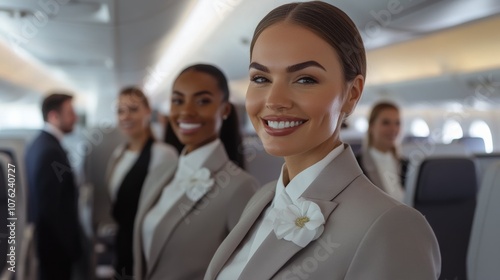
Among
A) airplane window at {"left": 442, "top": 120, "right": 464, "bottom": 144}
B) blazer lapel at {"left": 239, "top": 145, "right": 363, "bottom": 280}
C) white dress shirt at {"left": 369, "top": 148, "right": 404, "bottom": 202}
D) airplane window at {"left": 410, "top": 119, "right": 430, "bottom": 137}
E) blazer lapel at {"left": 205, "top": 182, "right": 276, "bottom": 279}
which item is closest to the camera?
blazer lapel at {"left": 239, "top": 145, "right": 363, "bottom": 280}

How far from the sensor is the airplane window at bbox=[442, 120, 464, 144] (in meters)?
6.80

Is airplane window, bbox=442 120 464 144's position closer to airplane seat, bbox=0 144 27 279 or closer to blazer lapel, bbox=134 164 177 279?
blazer lapel, bbox=134 164 177 279

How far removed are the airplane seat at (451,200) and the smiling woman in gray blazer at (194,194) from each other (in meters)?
0.56

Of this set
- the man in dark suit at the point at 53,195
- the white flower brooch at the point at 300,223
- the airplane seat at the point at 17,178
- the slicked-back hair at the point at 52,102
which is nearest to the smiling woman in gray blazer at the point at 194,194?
the airplane seat at the point at 17,178

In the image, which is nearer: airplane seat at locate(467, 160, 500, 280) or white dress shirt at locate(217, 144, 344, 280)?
white dress shirt at locate(217, 144, 344, 280)

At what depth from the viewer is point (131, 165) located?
2.53 meters

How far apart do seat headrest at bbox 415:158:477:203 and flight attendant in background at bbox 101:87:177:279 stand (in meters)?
0.85

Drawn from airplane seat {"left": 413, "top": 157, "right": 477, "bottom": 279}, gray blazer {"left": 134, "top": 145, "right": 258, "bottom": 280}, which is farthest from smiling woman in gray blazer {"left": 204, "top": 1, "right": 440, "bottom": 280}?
airplane seat {"left": 413, "top": 157, "right": 477, "bottom": 279}

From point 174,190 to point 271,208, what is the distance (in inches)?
21.1

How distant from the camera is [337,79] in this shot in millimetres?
837

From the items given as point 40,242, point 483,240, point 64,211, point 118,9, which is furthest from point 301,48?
point 64,211

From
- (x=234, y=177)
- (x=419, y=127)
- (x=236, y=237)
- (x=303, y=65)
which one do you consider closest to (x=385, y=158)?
(x=234, y=177)

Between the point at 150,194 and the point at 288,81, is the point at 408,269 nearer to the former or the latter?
the point at 288,81

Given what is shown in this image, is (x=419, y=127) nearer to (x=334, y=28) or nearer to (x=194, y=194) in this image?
(x=194, y=194)
